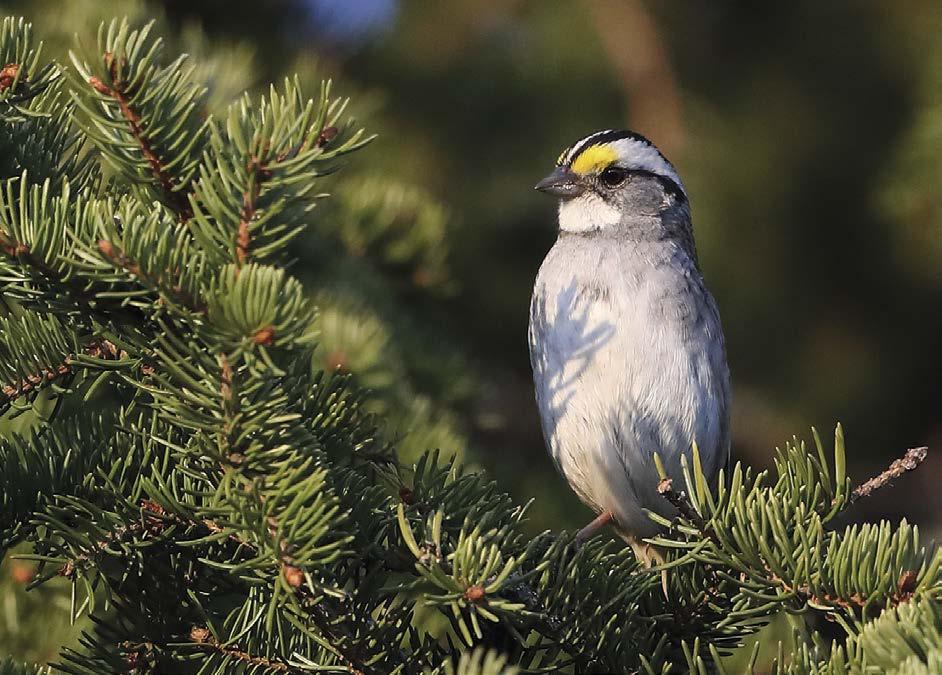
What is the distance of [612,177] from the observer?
14.6ft

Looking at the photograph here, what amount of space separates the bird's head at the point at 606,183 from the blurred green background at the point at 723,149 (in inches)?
36.0

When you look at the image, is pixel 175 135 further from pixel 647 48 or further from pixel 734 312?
pixel 734 312

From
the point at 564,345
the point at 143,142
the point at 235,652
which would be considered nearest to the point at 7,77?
the point at 143,142

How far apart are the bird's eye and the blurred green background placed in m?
0.96

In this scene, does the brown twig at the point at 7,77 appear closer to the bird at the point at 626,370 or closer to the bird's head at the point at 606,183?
the bird at the point at 626,370

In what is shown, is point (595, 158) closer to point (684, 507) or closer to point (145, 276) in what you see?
point (684, 507)

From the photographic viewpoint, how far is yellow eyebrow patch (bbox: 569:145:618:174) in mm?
4418

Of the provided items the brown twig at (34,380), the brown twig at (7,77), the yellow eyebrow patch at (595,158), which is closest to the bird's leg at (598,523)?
the yellow eyebrow patch at (595,158)

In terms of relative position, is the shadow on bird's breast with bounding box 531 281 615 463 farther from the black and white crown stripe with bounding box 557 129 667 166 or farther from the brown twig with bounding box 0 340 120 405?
the brown twig with bounding box 0 340 120 405

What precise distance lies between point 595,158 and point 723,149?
1.38 m

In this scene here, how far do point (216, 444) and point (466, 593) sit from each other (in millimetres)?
478

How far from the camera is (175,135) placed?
2.00 m

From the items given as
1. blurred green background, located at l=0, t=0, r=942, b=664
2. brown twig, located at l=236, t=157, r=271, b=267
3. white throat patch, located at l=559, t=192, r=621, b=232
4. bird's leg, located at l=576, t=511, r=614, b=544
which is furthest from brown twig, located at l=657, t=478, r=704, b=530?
blurred green background, located at l=0, t=0, r=942, b=664

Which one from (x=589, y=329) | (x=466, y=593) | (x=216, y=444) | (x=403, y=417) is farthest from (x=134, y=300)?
(x=589, y=329)
